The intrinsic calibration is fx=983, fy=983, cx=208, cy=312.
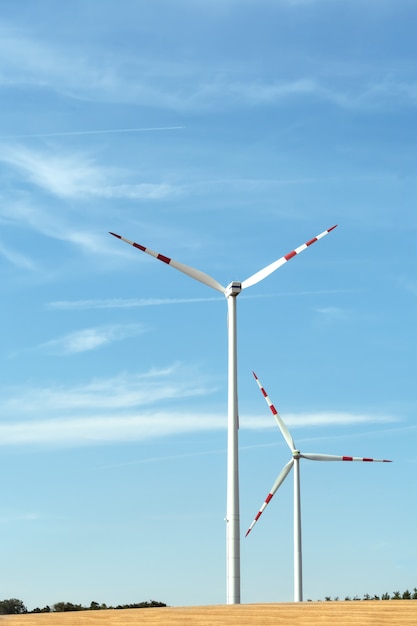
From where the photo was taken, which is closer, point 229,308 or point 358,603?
point 358,603

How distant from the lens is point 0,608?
12531mm

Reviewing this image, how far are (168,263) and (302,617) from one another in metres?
28.1

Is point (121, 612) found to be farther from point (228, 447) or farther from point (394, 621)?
point (228, 447)

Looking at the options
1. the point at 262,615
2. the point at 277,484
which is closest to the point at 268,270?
the point at 277,484

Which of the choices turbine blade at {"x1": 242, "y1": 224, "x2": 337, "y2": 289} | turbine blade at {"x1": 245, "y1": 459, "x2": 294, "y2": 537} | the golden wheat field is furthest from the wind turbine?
the golden wheat field

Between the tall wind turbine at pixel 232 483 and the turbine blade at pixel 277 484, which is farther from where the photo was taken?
the turbine blade at pixel 277 484

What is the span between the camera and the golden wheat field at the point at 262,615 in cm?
513

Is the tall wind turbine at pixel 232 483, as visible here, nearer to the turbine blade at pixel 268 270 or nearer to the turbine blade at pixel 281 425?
the turbine blade at pixel 268 270

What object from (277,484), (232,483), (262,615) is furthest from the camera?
(277,484)

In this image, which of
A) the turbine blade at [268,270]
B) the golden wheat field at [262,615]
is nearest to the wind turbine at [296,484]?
the turbine blade at [268,270]

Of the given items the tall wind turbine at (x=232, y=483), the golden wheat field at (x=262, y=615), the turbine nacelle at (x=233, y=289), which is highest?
the turbine nacelle at (x=233, y=289)

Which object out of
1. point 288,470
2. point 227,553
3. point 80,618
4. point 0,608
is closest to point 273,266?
point 227,553

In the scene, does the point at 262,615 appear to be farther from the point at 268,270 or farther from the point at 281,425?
the point at 281,425

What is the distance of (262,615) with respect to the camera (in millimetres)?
5398
